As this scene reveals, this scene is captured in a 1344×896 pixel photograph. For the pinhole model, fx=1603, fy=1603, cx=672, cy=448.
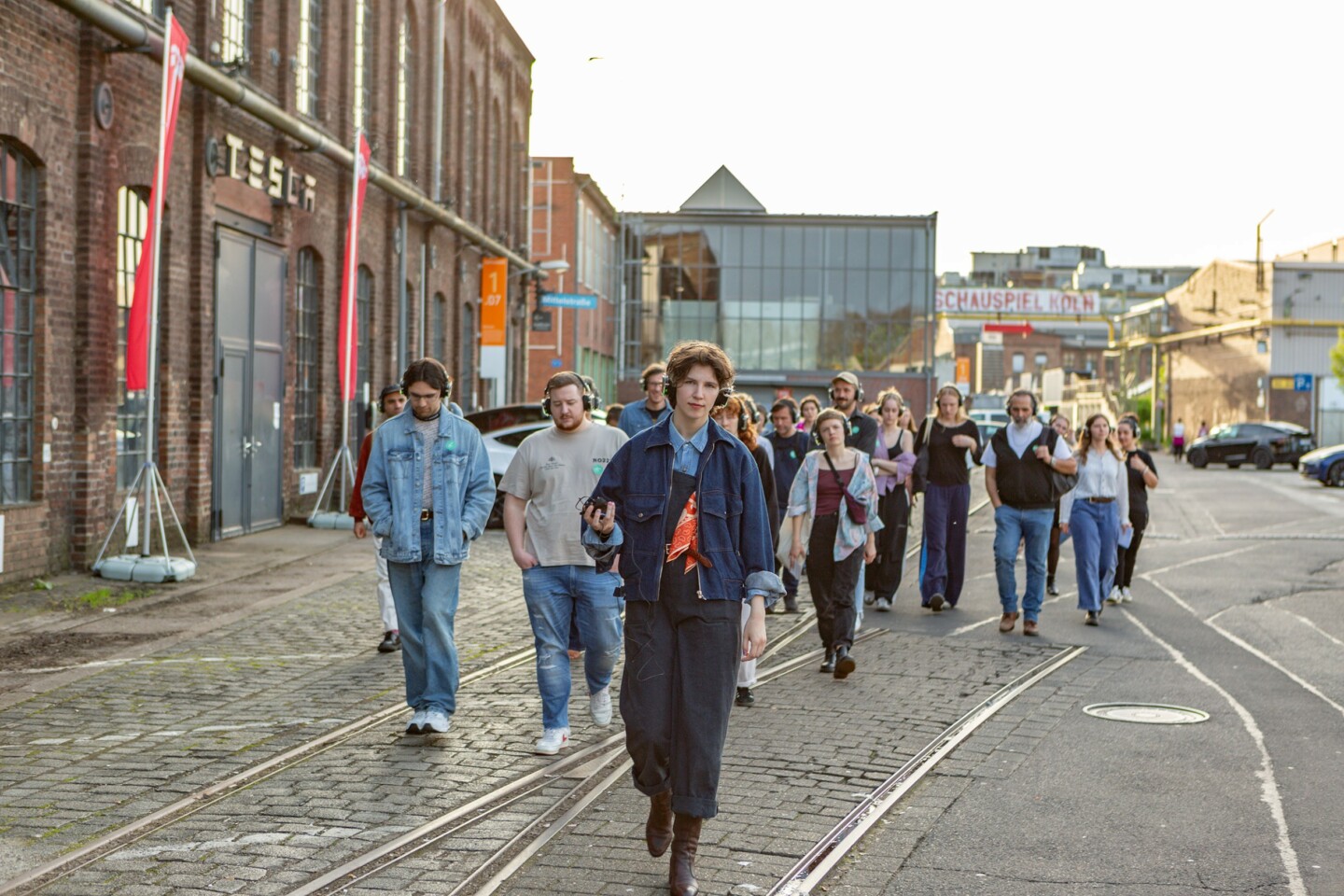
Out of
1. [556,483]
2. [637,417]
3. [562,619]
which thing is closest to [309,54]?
[637,417]

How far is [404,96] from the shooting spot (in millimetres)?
28234

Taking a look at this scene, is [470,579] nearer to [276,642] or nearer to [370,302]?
[276,642]

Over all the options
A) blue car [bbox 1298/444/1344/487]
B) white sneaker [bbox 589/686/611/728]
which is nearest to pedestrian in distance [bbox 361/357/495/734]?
white sneaker [bbox 589/686/611/728]

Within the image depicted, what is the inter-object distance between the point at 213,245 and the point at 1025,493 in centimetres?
1025

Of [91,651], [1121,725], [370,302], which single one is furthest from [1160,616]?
[370,302]

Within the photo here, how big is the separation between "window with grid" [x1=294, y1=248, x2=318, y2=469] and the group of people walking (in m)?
10.2

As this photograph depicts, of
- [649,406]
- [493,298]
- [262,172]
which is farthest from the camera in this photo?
[493,298]

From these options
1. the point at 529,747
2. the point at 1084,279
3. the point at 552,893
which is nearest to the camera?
the point at 552,893

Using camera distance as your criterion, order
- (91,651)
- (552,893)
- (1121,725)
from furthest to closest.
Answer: (91,651) < (1121,725) < (552,893)

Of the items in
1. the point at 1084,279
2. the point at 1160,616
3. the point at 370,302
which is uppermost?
the point at 1084,279

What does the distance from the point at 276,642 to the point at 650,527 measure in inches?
250

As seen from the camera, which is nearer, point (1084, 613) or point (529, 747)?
point (529, 747)

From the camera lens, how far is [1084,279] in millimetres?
125438

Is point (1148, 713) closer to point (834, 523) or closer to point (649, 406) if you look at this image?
point (834, 523)
